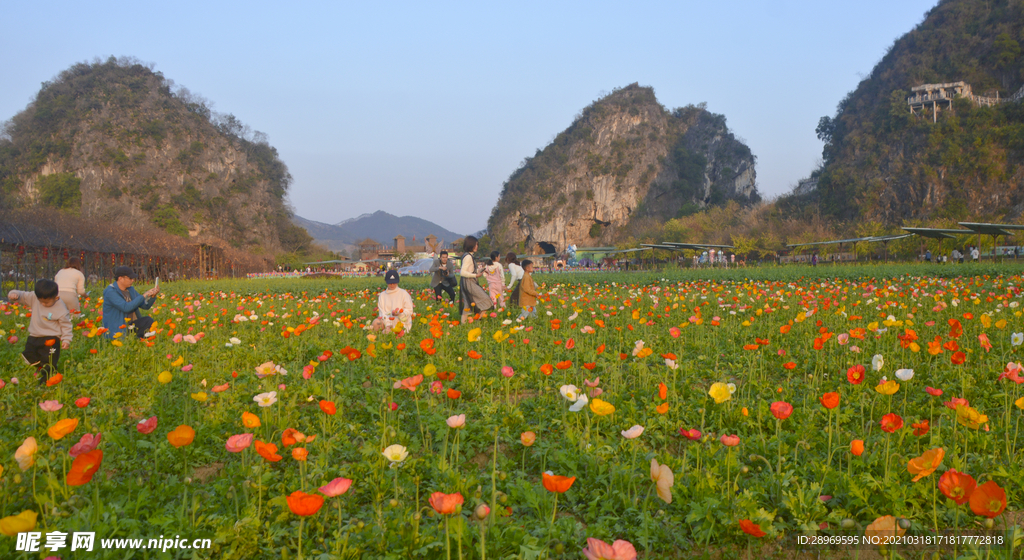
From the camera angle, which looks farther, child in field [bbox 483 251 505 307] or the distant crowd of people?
child in field [bbox 483 251 505 307]

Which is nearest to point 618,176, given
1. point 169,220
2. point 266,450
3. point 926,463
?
point 169,220

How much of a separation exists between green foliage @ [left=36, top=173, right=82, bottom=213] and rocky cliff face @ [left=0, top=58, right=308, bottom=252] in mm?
116

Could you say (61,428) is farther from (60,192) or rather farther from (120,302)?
(60,192)

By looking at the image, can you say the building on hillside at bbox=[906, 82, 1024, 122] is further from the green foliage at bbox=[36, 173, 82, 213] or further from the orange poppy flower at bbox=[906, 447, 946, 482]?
the green foliage at bbox=[36, 173, 82, 213]

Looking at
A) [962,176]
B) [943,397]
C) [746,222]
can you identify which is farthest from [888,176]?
[943,397]

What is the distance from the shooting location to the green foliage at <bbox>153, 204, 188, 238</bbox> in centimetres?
6425

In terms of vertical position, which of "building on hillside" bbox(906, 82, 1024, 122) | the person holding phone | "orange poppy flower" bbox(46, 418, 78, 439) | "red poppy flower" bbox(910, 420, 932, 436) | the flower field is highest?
"building on hillside" bbox(906, 82, 1024, 122)

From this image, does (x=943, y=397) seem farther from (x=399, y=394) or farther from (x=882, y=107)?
(x=882, y=107)

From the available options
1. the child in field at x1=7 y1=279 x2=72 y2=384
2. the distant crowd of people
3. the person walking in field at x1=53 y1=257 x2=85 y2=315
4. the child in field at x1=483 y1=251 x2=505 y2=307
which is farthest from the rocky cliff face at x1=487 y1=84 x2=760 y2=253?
the child in field at x1=7 y1=279 x2=72 y2=384

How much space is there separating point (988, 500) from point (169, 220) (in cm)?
7655

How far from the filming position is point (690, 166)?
315 feet

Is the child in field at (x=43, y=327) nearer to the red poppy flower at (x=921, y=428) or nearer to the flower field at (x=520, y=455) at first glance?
the flower field at (x=520, y=455)

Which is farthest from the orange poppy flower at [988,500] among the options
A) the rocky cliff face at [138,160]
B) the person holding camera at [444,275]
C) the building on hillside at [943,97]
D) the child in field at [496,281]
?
the rocky cliff face at [138,160]

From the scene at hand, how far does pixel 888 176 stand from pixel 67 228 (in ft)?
220
